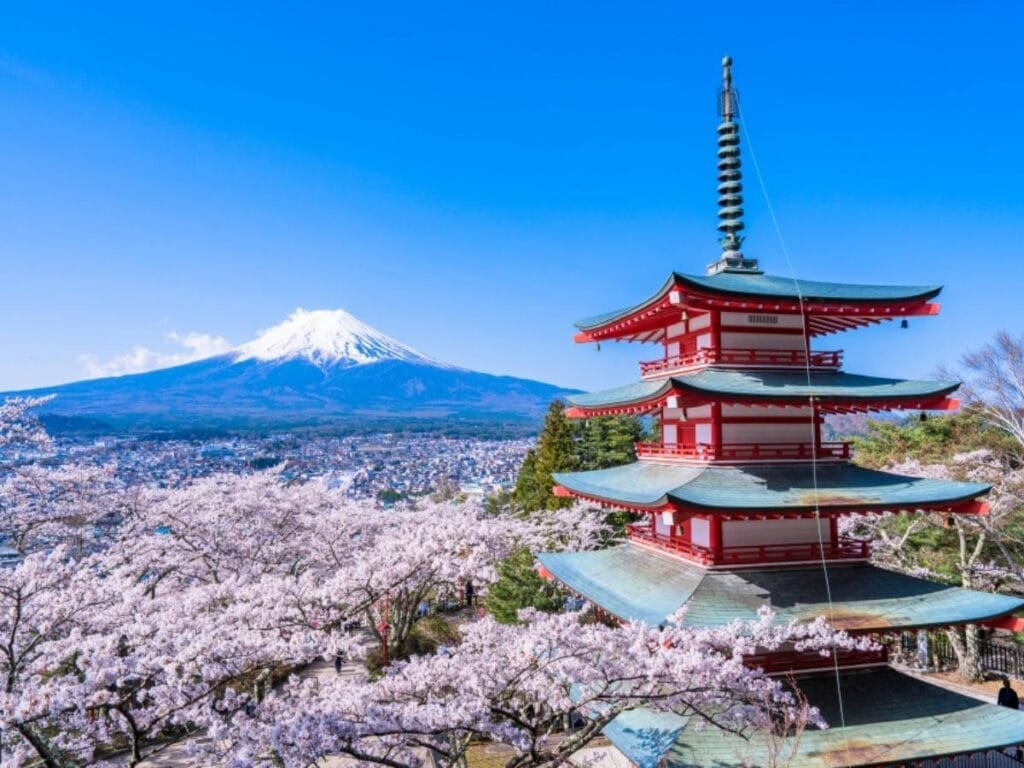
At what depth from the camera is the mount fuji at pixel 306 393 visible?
10800cm

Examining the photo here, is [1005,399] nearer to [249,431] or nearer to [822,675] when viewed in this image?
[822,675]

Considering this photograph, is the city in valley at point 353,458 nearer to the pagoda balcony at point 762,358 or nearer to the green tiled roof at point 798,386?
the pagoda balcony at point 762,358

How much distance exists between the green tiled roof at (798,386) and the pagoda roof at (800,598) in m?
2.97

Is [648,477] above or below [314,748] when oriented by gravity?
above

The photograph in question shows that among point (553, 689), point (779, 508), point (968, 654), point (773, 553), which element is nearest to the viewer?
point (553, 689)

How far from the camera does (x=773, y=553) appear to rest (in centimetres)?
1105

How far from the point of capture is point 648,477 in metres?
12.7

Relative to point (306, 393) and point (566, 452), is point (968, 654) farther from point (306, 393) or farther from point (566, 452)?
point (306, 393)

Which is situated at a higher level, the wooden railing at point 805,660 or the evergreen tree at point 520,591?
the wooden railing at point 805,660

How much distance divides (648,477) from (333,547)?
10356 mm

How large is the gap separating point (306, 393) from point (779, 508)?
484 ft

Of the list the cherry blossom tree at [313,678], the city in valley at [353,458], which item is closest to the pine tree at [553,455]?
the city in valley at [353,458]

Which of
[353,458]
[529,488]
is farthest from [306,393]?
[529,488]

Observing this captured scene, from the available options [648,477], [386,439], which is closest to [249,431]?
[386,439]
